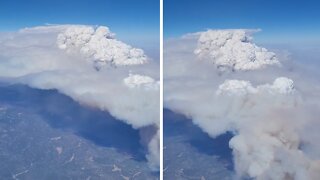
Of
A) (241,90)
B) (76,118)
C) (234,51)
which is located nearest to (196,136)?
(241,90)

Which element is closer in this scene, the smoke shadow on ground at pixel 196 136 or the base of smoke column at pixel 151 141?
the smoke shadow on ground at pixel 196 136

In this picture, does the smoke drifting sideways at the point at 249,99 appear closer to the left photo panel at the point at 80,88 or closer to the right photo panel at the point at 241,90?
the right photo panel at the point at 241,90

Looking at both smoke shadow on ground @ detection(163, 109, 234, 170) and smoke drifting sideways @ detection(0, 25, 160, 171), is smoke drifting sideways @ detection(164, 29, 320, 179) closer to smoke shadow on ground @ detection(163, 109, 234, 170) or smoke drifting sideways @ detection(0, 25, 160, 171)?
smoke shadow on ground @ detection(163, 109, 234, 170)

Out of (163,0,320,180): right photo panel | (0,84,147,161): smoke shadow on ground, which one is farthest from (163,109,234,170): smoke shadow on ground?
(0,84,147,161): smoke shadow on ground

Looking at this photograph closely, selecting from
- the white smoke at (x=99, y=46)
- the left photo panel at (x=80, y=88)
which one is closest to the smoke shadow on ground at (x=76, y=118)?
the left photo panel at (x=80, y=88)

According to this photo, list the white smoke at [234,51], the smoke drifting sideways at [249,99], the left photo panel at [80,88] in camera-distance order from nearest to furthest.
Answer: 1. the smoke drifting sideways at [249,99]
2. the white smoke at [234,51]
3. the left photo panel at [80,88]

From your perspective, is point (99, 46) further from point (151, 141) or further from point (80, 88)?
point (151, 141)

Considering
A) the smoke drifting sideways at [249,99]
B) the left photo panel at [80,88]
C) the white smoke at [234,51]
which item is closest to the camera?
the smoke drifting sideways at [249,99]
